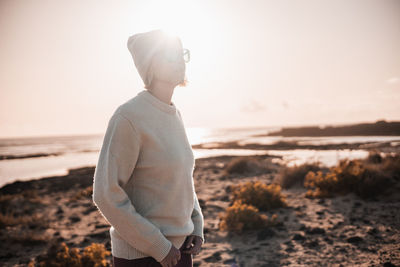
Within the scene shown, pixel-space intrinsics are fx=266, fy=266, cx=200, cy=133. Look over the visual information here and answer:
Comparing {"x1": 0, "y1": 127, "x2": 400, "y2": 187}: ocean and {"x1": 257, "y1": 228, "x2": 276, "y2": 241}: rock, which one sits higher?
{"x1": 257, "y1": 228, "x2": 276, "y2": 241}: rock

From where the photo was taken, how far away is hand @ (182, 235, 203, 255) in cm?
157

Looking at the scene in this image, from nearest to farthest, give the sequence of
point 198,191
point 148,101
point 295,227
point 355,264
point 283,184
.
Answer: point 148,101
point 355,264
point 295,227
point 283,184
point 198,191

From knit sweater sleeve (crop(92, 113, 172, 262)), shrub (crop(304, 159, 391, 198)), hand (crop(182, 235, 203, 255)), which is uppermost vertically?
knit sweater sleeve (crop(92, 113, 172, 262))

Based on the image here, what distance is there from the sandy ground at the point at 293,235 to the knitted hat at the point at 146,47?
3781 millimetres

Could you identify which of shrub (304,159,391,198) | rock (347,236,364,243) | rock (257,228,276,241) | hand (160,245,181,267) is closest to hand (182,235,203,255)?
hand (160,245,181,267)

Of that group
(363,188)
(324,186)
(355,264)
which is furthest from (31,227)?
(363,188)

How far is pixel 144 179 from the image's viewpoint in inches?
53.1

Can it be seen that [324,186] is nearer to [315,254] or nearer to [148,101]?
[315,254]

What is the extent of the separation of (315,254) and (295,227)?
120cm

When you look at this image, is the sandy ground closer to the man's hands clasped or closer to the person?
the man's hands clasped

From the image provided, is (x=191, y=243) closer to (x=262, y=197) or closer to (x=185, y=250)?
(x=185, y=250)

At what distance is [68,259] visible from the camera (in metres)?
4.24

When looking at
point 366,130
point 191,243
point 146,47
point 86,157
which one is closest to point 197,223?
point 191,243

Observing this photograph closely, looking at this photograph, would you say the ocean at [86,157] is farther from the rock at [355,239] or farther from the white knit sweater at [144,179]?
the white knit sweater at [144,179]
